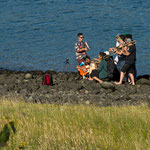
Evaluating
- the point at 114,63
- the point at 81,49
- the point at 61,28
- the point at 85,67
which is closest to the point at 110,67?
the point at 114,63

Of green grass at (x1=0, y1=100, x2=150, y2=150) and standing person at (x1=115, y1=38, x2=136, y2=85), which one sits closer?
green grass at (x1=0, y1=100, x2=150, y2=150)

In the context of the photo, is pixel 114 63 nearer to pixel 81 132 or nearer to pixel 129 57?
pixel 129 57

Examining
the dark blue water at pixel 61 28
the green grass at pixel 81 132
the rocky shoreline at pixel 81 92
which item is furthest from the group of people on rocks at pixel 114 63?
the dark blue water at pixel 61 28

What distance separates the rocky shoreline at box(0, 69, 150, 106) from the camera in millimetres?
12023

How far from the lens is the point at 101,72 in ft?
47.2

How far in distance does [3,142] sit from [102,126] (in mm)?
3902

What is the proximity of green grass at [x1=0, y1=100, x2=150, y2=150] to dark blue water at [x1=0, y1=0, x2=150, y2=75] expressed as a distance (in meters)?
14.3

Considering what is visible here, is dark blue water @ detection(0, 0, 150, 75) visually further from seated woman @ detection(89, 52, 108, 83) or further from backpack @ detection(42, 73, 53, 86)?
seated woman @ detection(89, 52, 108, 83)

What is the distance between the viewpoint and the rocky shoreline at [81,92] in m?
12.0

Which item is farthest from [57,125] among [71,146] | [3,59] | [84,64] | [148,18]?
[148,18]

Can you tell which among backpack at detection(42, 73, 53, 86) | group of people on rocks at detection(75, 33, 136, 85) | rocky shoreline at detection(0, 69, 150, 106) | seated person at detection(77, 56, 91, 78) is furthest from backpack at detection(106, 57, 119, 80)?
backpack at detection(42, 73, 53, 86)

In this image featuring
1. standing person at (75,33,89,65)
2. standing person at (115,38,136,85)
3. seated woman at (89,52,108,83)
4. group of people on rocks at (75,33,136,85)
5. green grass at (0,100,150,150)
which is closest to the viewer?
green grass at (0,100,150,150)

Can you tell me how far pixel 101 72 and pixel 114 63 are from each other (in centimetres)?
69

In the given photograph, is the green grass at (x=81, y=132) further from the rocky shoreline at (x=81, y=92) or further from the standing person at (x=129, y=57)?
the standing person at (x=129, y=57)
